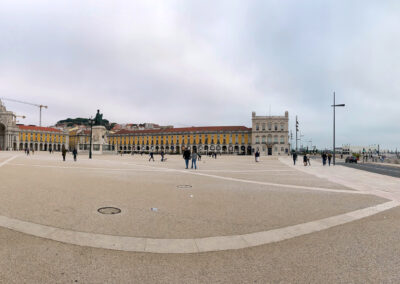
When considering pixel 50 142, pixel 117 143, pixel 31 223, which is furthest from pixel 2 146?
pixel 31 223

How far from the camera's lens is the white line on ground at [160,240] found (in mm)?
3611

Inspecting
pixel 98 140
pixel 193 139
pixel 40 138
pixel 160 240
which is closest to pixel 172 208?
pixel 160 240

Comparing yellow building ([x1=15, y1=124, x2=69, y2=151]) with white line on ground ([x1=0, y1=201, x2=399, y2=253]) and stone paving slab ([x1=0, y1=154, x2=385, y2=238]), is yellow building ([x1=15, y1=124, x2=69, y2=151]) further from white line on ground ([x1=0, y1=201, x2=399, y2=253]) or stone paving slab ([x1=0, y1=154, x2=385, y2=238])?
white line on ground ([x1=0, y1=201, x2=399, y2=253])

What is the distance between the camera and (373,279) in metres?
2.81

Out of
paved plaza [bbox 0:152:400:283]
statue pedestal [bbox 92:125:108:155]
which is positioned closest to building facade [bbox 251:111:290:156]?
statue pedestal [bbox 92:125:108:155]

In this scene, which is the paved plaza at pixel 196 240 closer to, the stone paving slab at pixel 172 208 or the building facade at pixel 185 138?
the stone paving slab at pixel 172 208

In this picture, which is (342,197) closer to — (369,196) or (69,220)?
(369,196)

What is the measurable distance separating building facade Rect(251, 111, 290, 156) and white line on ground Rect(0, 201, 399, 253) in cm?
8915

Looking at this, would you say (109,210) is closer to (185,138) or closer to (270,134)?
(270,134)

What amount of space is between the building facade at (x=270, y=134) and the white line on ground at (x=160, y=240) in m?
89.2

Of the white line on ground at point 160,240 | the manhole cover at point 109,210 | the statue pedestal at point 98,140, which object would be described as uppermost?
the statue pedestal at point 98,140

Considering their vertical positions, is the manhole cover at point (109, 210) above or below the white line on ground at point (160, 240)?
above

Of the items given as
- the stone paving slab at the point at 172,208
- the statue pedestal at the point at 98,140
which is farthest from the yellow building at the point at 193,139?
the stone paving slab at the point at 172,208

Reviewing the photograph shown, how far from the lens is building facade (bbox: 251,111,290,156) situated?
300 feet
